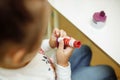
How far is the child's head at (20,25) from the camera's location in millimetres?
420

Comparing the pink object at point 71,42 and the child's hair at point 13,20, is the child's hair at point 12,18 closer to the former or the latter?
the child's hair at point 13,20

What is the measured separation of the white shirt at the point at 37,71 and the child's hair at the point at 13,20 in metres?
0.27

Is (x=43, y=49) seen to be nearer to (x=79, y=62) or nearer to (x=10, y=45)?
(x=79, y=62)

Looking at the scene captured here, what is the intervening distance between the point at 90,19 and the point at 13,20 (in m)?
0.67

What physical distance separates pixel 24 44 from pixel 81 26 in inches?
23.1

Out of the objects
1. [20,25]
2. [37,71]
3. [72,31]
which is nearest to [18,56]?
[20,25]

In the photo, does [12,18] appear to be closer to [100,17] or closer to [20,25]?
[20,25]

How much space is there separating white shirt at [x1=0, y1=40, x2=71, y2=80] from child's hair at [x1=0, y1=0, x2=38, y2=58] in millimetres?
273

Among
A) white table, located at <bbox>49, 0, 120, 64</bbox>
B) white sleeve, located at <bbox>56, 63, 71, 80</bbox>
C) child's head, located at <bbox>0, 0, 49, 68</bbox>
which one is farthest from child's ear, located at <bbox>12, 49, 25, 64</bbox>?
white table, located at <bbox>49, 0, 120, 64</bbox>

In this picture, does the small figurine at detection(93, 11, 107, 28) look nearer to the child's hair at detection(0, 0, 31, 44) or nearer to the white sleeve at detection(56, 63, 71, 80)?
the white sleeve at detection(56, 63, 71, 80)

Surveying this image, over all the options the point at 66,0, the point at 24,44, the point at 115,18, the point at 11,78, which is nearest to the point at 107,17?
the point at 115,18

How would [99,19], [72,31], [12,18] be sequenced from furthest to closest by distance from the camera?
[72,31] → [99,19] → [12,18]

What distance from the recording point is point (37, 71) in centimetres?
77

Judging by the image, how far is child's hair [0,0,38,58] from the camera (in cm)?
42
